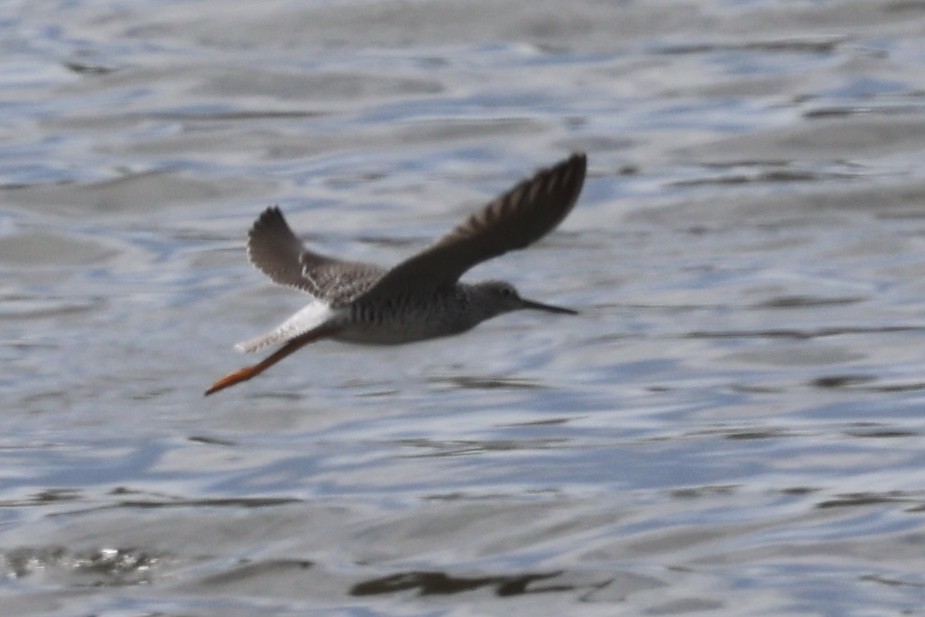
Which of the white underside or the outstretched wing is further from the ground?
the outstretched wing

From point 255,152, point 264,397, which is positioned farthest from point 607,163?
point 264,397

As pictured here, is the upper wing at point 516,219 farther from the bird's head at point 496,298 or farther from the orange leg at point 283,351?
the bird's head at point 496,298

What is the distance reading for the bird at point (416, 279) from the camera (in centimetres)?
793

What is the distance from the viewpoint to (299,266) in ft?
32.7

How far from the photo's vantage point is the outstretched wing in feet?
31.1

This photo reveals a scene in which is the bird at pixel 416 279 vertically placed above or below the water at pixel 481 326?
above

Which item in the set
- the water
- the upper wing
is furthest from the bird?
the water

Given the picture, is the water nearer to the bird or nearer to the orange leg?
the orange leg

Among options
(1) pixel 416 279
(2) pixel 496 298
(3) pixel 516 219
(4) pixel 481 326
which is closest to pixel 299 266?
(2) pixel 496 298

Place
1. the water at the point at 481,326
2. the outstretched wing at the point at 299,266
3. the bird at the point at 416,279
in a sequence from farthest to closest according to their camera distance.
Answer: the outstretched wing at the point at 299,266 < the water at the point at 481,326 < the bird at the point at 416,279

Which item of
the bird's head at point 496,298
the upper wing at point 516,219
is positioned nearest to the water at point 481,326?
the bird's head at point 496,298

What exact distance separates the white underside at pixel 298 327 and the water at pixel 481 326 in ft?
2.63

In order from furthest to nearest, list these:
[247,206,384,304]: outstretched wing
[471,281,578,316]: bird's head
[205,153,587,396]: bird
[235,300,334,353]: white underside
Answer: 1. [471,281,578,316]: bird's head
2. [247,206,384,304]: outstretched wing
3. [235,300,334,353]: white underside
4. [205,153,587,396]: bird

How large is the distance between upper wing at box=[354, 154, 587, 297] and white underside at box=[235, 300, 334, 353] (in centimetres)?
66
